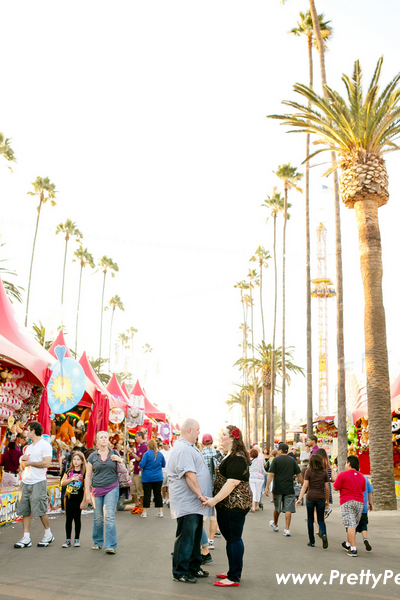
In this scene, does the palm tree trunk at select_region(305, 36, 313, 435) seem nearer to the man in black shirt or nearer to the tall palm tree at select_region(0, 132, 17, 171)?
the man in black shirt

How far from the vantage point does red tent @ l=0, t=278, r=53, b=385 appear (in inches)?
461

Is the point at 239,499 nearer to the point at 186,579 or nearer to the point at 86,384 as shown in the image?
the point at 186,579

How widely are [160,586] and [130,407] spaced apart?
17451mm

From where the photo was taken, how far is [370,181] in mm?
Answer: 15031

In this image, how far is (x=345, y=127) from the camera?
51.0 ft

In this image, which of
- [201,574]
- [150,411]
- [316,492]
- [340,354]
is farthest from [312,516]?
[150,411]

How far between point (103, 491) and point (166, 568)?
4.99 ft

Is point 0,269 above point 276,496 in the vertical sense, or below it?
above

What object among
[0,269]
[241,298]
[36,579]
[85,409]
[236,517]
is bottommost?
[36,579]

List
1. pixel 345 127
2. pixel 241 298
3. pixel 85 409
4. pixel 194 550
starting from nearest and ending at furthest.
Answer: pixel 194 550 → pixel 345 127 → pixel 85 409 → pixel 241 298

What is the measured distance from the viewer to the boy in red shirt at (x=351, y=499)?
7969 mm

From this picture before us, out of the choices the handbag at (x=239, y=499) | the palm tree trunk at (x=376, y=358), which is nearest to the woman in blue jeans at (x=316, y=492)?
the handbag at (x=239, y=499)

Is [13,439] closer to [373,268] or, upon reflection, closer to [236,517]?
[236,517]

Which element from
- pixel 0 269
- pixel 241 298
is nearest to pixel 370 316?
pixel 0 269
